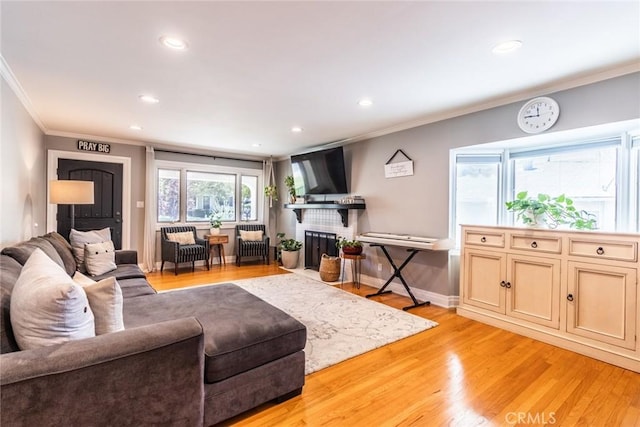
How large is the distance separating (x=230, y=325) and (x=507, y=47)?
2.66 metres

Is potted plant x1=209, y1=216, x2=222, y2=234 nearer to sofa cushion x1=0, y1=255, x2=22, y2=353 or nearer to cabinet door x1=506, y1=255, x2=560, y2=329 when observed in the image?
sofa cushion x1=0, y1=255, x2=22, y2=353

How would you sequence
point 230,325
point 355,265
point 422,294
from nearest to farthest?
point 230,325
point 422,294
point 355,265

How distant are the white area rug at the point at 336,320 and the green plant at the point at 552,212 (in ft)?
4.73

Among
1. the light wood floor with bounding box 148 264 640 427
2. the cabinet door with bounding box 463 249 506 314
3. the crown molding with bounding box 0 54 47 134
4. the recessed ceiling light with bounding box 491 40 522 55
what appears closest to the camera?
the light wood floor with bounding box 148 264 640 427

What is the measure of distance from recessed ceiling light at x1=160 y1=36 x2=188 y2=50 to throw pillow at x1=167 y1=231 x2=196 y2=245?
4.02m

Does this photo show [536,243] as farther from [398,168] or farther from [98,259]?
[98,259]

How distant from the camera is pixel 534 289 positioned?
9.48 ft

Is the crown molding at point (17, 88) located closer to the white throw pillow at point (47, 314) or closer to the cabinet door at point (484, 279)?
the white throw pillow at point (47, 314)

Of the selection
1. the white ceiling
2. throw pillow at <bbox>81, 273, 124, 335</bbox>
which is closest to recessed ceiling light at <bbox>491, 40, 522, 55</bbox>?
the white ceiling

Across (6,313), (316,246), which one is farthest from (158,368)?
(316,246)

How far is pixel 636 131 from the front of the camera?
270cm

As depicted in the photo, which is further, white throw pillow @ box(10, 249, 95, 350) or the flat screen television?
the flat screen television

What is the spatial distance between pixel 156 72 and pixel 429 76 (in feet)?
7.75

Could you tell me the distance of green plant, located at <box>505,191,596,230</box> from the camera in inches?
116
